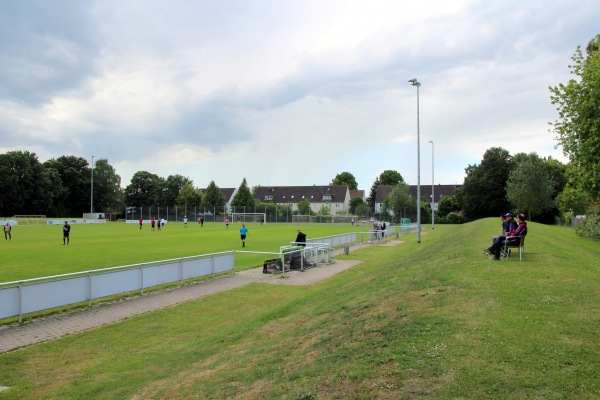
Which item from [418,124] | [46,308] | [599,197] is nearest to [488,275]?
[46,308]

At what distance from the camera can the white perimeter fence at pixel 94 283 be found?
1069 cm

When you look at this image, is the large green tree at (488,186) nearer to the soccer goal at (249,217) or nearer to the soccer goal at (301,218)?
the soccer goal at (301,218)

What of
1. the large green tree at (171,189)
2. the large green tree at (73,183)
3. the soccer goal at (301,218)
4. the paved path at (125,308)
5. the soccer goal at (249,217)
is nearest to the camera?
the paved path at (125,308)

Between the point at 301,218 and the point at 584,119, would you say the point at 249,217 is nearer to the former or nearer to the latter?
the point at 301,218

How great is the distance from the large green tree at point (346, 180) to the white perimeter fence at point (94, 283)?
132 meters

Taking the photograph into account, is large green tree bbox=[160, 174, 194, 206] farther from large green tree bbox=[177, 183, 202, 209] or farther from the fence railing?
the fence railing

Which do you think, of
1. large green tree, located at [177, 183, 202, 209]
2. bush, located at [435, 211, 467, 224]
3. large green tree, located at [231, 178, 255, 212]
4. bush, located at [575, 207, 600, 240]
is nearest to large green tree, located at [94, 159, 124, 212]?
large green tree, located at [177, 183, 202, 209]

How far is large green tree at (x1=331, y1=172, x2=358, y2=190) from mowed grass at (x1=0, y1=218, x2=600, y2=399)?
13748cm

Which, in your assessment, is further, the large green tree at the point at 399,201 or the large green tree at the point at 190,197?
the large green tree at the point at 190,197

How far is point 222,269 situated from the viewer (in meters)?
18.1

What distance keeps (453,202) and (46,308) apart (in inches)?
3278

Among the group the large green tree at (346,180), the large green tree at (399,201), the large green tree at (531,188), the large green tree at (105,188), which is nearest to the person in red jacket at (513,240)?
the large green tree at (531,188)

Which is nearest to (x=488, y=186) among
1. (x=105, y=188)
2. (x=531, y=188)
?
(x=531, y=188)

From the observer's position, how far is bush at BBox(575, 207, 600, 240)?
1256 inches
